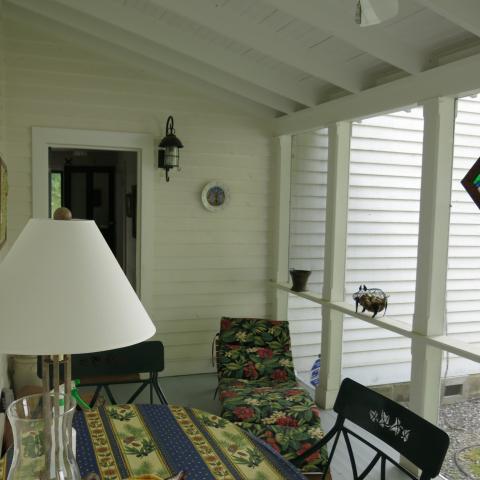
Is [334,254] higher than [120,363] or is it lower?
higher

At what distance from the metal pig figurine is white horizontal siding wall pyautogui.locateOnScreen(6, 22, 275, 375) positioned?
1608 millimetres

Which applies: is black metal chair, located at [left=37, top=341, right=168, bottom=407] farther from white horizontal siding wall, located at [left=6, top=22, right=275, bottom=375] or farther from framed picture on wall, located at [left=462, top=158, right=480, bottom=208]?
white horizontal siding wall, located at [left=6, top=22, right=275, bottom=375]

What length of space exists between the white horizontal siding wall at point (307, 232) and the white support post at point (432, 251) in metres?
1.41

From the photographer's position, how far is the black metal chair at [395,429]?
171cm

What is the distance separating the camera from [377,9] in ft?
4.75

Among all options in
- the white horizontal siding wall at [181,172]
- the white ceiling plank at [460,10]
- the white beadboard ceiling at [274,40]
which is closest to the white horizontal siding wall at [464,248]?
the white beadboard ceiling at [274,40]

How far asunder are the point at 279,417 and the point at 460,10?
2.39 meters

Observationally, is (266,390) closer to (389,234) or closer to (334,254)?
(334,254)

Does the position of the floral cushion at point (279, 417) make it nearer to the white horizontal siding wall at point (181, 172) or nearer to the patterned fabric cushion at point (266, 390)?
the patterned fabric cushion at point (266, 390)

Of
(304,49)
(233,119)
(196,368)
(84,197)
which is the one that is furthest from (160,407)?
(84,197)

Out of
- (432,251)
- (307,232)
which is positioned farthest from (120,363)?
(307,232)

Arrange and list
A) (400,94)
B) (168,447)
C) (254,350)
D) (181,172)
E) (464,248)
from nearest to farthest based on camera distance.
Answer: (168,447), (464,248), (400,94), (254,350), (181,172)

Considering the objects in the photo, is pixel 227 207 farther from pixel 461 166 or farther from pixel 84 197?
pixel 84 197

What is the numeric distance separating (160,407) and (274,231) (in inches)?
118
